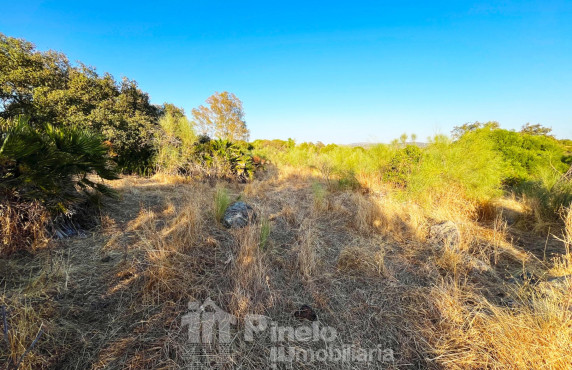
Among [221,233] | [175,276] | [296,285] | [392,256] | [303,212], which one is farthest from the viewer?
[303,212]

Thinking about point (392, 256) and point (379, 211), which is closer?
point (392, 256)

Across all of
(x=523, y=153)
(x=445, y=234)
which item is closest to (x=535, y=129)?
(x=523, y=153)

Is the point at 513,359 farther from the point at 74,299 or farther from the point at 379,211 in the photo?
the point at 74,299

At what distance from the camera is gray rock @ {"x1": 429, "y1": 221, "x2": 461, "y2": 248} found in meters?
2.52

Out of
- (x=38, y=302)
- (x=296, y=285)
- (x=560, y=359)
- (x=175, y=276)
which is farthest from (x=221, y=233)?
(x=560, y=359)

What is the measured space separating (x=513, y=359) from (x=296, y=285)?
4.53 feet

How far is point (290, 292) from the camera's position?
1724mm

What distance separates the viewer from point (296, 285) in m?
1.83

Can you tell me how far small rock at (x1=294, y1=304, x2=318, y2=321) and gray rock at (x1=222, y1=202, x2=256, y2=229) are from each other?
1388 millimetres

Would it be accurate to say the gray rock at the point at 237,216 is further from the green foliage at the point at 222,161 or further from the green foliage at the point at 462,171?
the green foliage at the point at 462,171

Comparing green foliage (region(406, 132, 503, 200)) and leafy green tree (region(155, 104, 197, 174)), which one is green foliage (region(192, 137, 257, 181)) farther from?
green foliage (region(406, 132, 503, 200))

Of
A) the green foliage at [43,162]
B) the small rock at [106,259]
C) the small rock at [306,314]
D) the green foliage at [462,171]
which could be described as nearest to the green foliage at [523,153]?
the green foliage at [462,171]

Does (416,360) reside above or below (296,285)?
below

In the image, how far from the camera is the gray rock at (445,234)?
252cm
